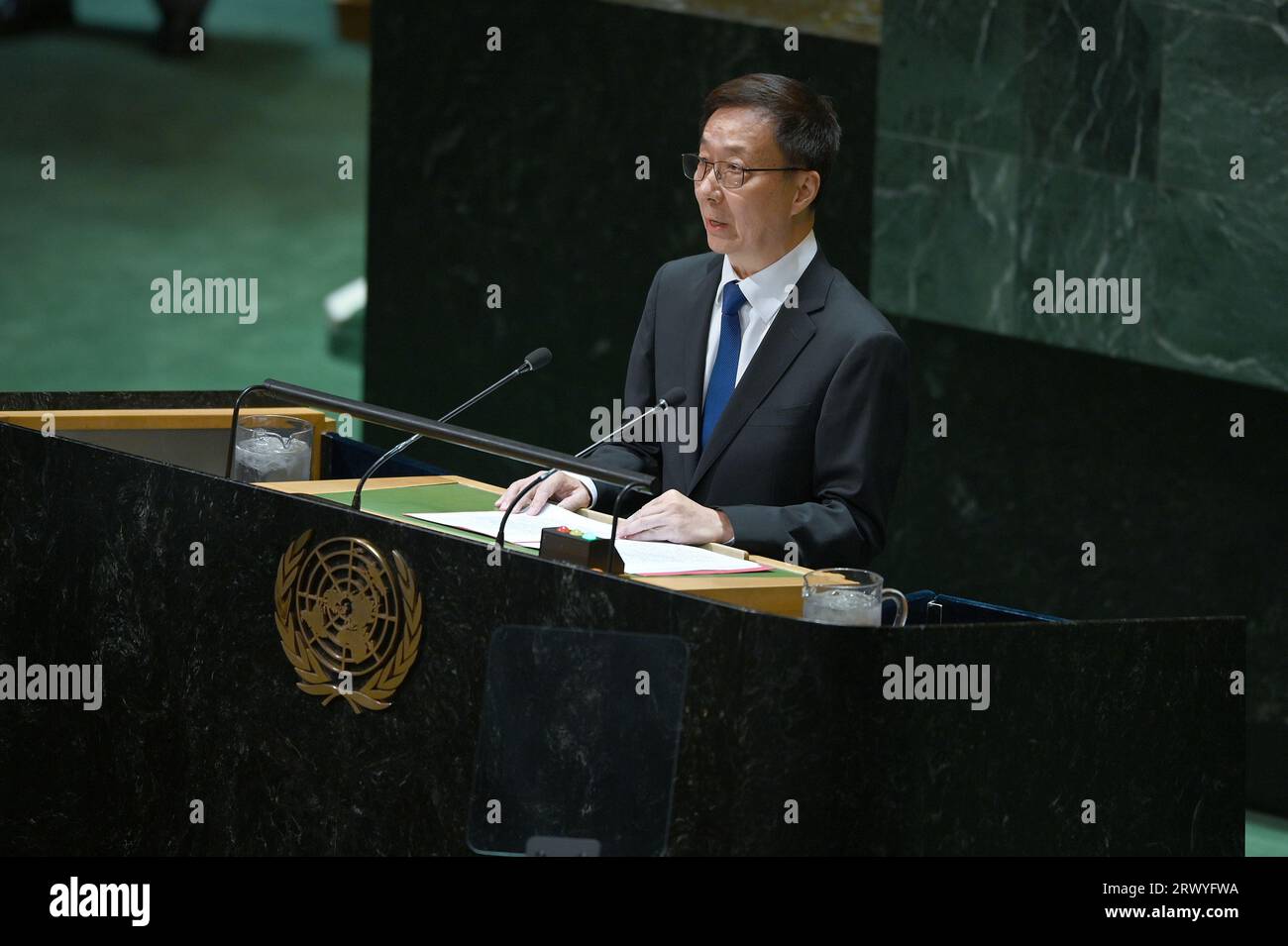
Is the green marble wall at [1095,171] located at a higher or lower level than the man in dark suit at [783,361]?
higher

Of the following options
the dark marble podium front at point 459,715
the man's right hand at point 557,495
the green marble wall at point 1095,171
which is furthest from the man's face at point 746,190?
the green marble wall at point 1095,171

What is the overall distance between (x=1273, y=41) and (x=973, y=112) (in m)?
0.87

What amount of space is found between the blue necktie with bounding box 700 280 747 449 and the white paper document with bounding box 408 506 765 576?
54 centimetres

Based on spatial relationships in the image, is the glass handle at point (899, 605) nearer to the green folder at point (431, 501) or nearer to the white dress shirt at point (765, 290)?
the green folder at point (431, 501)

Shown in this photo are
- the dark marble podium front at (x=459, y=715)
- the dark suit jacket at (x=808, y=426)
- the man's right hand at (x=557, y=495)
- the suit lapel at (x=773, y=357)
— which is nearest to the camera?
the dark marble podium front at (x=459, y=715)

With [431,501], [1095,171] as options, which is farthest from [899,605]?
[1095,171]

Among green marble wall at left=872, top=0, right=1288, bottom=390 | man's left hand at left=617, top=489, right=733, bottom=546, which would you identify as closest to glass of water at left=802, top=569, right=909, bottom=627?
man's left hand at left=617, top=489, right=733, bottom=546

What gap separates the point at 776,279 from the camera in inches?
159

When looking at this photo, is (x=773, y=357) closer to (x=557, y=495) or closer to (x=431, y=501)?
(x=557, y=495)

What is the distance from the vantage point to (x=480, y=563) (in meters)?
3.19

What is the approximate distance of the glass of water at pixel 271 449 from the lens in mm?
3863

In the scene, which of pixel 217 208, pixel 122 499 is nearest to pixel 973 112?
pixel 122 499

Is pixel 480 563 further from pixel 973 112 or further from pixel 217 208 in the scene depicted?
pixel 217 208

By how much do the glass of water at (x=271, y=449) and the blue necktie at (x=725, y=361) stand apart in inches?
29.5
